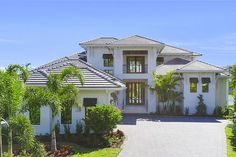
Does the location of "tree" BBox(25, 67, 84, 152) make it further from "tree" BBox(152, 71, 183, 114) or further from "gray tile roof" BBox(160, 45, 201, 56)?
"gray tile roof" BBox(160, 45, 201, 56)

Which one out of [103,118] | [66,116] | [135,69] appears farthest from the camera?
[135,69]

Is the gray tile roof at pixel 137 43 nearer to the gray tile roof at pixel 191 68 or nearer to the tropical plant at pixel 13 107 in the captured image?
the gray tile roof at pixel 191 68

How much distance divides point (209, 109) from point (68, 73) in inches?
765

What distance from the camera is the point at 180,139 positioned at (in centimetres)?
2211

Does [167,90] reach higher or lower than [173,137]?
higher

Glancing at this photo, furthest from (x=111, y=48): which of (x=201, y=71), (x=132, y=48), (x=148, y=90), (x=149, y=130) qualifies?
(x=149, y=130)

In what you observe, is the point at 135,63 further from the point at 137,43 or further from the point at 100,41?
the point at 100,41

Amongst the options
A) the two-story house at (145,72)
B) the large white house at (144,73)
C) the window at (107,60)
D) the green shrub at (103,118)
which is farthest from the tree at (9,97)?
the window at (107,60)

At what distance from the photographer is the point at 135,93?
37.4m

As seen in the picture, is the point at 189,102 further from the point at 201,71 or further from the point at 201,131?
the point at 201,131

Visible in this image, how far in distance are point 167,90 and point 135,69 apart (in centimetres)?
456

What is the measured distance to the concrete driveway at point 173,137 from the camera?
1869 centimetres

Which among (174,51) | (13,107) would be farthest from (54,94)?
(174,51)

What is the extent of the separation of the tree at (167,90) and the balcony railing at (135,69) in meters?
1.55
